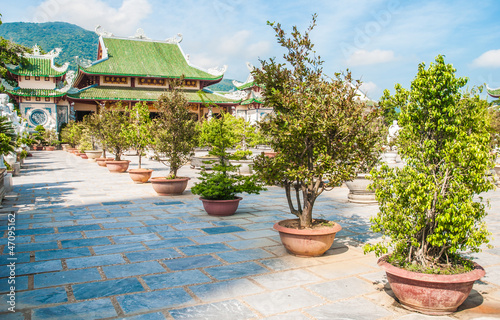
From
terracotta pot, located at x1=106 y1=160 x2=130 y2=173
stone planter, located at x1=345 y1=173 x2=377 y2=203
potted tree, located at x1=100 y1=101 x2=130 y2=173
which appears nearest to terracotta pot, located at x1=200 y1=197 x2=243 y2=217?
stone planter, located at x1=345 y1=173 x2=377 y2=203

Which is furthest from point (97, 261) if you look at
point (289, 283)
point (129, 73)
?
point (129, 73)

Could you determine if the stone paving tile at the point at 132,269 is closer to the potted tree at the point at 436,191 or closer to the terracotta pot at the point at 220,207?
the potted tree at the point at 436,191

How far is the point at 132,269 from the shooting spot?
4.16 meters

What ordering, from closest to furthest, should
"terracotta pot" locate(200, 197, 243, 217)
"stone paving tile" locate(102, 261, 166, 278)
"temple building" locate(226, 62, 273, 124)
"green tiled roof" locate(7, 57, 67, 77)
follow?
"stone paving tile" locate(102, 261, 166, 278) < "terracotta pot" locate(200, 197, 243, 217) < "green tiled roof" locate(7, 57, 67, 77) < "temple building" locate(226, 62, 273, 124)

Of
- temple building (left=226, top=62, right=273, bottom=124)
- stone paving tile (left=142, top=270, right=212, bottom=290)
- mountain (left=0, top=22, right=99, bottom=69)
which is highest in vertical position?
mountain (left=0, top=22, right=99, bottom=69)

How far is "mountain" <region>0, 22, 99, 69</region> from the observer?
76.1 m

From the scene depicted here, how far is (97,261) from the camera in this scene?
442cm

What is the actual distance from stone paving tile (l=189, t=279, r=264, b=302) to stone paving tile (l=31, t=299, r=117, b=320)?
760 millimetres

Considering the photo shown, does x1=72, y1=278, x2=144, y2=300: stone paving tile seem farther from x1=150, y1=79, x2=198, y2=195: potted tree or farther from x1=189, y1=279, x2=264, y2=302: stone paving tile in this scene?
x1=150, y1=79, x2=198, y2=195: potted tree

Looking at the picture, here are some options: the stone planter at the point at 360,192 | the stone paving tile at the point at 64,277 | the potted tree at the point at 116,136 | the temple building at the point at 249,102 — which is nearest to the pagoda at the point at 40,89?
the temple building at the point at 249,102

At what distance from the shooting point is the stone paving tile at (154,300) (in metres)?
3.22

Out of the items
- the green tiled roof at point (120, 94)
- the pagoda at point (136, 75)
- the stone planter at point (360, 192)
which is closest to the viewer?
the stone planter at point (360, 192)

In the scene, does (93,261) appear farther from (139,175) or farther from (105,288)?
(139,175)

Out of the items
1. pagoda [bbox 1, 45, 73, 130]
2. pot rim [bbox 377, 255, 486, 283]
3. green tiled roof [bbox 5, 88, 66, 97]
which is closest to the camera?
pot rim [bbox 377, 255, 486, 283]
